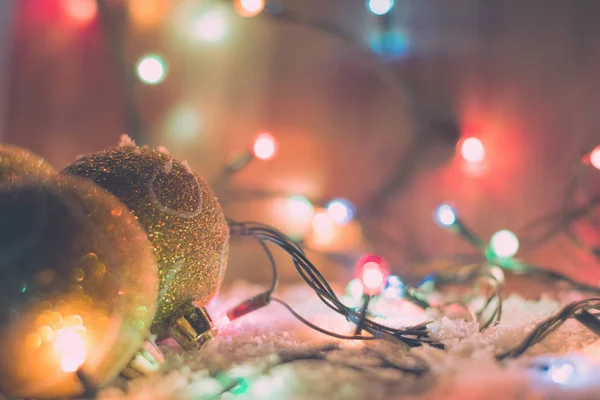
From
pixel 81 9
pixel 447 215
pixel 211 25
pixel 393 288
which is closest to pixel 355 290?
pixel 393 288

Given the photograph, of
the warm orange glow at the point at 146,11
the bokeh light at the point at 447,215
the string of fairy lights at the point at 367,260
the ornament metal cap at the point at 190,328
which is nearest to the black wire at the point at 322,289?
the string of fairy lights at the point at 367,260

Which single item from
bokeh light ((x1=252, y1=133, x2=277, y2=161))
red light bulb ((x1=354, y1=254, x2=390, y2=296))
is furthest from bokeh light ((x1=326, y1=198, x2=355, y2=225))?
red light bulb ((x1=354, y1=254, x2=390, y2=296))

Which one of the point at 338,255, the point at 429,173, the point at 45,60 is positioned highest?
the point at 429,173

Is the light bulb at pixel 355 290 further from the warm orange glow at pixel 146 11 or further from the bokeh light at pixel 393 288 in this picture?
the warm orange glow at pixel 146 11

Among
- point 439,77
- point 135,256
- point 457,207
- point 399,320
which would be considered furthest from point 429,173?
point 135,256

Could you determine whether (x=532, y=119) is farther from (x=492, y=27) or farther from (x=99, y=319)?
(x=99, y=319)

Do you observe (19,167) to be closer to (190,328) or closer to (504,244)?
(190,328)
